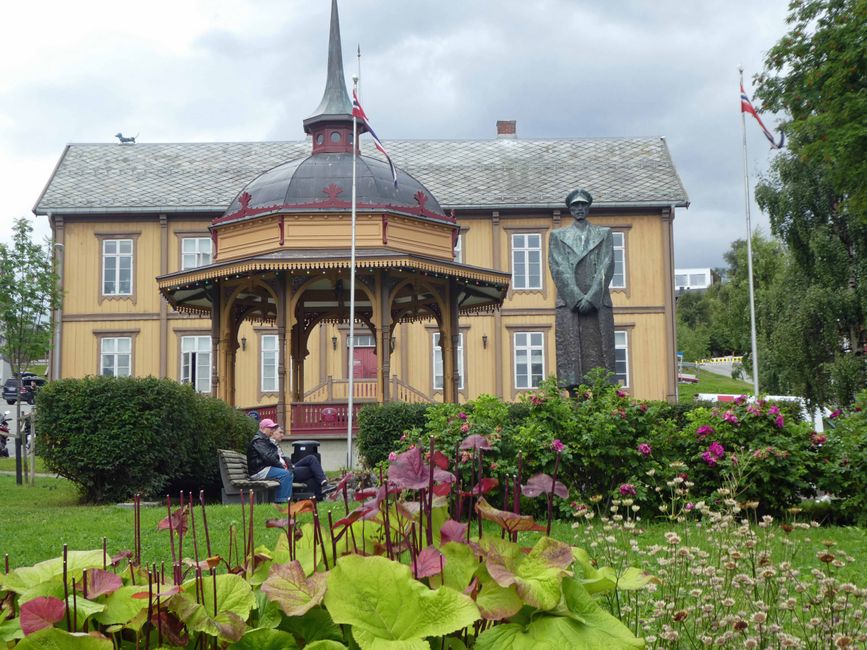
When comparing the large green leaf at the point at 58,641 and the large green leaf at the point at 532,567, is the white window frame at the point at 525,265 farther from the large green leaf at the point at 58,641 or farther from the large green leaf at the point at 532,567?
the large green leaf at the point at 58,641

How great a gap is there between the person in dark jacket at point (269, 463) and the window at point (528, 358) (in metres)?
21.4

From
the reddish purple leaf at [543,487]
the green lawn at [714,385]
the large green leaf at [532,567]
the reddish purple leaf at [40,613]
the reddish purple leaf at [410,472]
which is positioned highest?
the reddish purple leaf at [410,472]

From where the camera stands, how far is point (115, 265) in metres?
35.6

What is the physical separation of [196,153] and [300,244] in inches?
759

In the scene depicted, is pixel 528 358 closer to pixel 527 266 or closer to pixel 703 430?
pixel 527 266

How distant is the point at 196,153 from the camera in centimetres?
4009

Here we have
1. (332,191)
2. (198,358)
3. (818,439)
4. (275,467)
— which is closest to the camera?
(818,439)

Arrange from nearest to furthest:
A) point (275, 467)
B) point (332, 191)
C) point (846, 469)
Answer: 1. point (846, 469)
2. point (275, 467)
3. point (332, 191)

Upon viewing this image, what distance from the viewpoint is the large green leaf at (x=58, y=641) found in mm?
2057

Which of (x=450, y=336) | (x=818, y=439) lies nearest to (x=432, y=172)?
(x=450, y=336)

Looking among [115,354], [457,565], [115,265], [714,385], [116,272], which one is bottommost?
[714,385]

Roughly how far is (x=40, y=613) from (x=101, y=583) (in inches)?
9.6

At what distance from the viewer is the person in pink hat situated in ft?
45.1

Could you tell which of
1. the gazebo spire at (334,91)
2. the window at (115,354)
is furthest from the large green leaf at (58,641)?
the window at (115,354)
